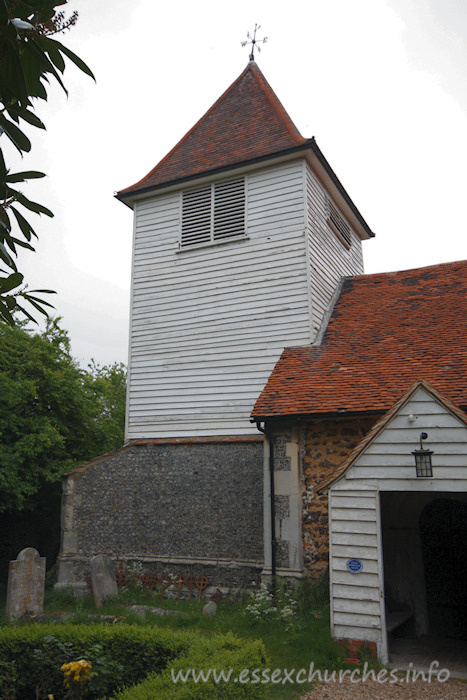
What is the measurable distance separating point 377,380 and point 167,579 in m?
6.25

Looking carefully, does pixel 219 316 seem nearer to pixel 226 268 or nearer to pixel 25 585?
pixel 226 268

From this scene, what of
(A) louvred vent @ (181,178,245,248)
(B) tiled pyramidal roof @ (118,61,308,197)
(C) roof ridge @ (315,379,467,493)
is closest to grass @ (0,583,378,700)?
(C) roof ridge @ (315,379,467,493)

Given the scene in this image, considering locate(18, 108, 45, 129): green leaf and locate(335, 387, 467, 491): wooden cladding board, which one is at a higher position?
locate(18, 108, 45, 129): green leaf

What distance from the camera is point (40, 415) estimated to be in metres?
17.0

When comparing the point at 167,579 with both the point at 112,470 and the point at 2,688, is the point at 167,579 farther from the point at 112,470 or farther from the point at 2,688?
the point at 2,688

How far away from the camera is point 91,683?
5859 millimetres

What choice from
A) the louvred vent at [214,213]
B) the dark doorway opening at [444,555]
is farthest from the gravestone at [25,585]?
the louvred vent at [214,213]

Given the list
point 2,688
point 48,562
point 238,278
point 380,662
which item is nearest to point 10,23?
point 2,688

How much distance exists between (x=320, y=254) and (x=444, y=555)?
7471 millimetres

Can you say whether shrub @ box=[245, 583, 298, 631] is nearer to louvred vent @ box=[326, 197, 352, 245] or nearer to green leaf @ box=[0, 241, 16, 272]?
green leaf @ box=[0, 241, 16, 272]

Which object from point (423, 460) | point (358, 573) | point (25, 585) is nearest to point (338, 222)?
point (423, 460)

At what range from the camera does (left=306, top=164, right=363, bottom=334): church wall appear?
41.1ft

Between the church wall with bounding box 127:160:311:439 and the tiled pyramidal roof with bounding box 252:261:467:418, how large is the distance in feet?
3.40

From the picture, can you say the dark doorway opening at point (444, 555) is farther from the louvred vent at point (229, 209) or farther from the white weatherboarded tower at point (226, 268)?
the louvred vent at point (229, 209)
